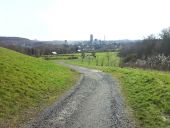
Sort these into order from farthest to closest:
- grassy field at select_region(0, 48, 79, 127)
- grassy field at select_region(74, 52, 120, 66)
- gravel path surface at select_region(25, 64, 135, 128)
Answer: grassy field at select_region(74, 52, 120, 66) → grassy field at select_region(0, 48, 79, 127) → gravel path surface at select_region(25, 64, 135, 128)

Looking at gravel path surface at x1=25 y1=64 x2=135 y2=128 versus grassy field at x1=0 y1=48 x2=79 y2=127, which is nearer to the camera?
gravel path surface at x1=25 y1=64 x2=135 y2=128

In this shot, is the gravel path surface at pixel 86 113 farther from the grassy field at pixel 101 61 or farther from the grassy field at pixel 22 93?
the grassy field at pixel 101 61

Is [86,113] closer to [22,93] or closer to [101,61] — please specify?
[22,93]

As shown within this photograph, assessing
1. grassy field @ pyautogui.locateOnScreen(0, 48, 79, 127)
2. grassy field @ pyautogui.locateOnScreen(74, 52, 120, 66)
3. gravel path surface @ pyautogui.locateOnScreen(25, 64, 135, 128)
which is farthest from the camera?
grassy field @ pyautogui.locateOnScreen(74, 52, 120, 66)

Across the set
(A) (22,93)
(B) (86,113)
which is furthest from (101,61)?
(B) (86,113)

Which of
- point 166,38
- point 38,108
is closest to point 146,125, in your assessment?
point 38,108

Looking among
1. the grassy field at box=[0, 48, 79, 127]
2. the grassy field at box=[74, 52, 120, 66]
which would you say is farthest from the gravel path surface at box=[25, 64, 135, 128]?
the grassy field at box=[74, 52, 120, 66]

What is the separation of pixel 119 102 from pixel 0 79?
826 cm

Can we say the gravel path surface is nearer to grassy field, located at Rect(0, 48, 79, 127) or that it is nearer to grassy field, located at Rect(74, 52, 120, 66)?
grassy field, located at Rect(0, 48, 79, 127)

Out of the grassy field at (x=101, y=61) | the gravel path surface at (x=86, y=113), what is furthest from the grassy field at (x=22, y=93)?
the grassy field at (x=101, y=61)

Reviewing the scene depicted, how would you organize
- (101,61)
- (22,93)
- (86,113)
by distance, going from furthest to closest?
(101,61)
(22,93)
(86,113)

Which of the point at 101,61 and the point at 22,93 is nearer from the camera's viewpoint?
the point at 22,93

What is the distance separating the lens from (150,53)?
101m

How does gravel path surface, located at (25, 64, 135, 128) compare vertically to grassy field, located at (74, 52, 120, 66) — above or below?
above
